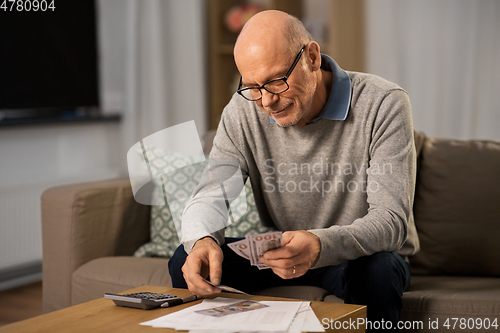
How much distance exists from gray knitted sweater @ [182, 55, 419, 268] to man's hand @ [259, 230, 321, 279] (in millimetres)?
83

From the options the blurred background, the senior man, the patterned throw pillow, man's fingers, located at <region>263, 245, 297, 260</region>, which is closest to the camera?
man's fingers, located at <region>263, 245, 297, 260</region>

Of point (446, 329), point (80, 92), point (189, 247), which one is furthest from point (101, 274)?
point (80, 92)

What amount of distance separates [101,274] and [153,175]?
326 millimetres

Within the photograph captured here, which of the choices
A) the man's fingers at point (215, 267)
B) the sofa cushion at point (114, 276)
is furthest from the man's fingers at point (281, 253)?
the sofa cushion at point (114, 276)

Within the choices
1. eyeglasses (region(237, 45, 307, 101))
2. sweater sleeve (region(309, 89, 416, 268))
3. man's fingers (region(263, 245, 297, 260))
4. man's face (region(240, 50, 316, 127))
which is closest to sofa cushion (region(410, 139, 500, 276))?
sweater sleeve (region(309, 89, 416, 268))

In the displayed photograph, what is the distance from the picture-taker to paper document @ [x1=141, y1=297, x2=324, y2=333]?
2.81ft

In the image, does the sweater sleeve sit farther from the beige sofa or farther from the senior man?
the beige sofa

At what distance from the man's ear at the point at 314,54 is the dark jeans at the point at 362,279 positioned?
447 mm

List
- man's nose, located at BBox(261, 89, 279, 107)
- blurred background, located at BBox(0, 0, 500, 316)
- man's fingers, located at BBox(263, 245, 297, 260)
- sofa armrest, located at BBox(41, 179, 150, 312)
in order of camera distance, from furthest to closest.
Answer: blurred background, located at BBox(0, 0, 500, 316)
sofa armrest, located at BBox(41, 179, 150, 312)
man's nose, located at BBox(261, 89, 279, 107)
man's fingers, located at BBox(263, 245, 297, 260)

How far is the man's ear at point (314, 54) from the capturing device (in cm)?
127

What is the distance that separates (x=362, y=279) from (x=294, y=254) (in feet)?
0.77

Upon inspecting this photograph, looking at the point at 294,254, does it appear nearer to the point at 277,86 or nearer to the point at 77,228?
the point at 277,86

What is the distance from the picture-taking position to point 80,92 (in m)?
2.94

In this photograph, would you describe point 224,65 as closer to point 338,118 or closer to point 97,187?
point 97,187
